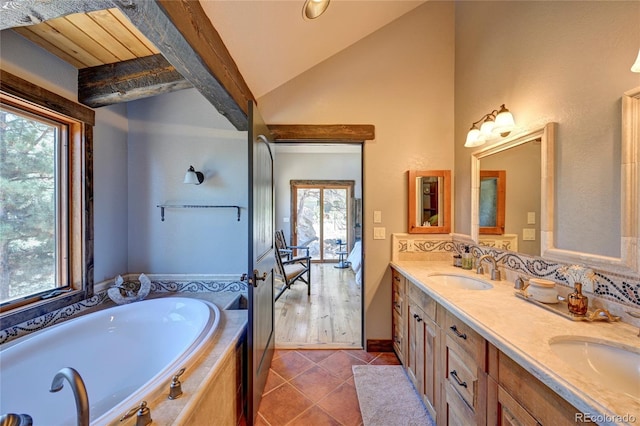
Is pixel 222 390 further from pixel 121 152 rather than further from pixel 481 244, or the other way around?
pixel 121 152

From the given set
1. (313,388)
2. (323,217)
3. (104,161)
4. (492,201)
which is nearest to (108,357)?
(313,388)

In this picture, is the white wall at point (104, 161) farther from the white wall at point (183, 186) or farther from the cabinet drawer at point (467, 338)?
the cabinet drawer at point (467, 338)

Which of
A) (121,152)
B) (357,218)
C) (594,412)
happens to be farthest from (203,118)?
(357,218)

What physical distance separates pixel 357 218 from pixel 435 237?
161 inches

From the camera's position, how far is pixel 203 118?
233 centimetres

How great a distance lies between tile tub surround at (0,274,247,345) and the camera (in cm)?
138

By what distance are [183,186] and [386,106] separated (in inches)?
85.5

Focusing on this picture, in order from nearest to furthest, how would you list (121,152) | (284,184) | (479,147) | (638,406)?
(638,406), (479,147), (121,152), (284,184)

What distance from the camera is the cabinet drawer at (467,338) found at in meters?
1.02

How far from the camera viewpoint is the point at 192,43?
3.54 ft

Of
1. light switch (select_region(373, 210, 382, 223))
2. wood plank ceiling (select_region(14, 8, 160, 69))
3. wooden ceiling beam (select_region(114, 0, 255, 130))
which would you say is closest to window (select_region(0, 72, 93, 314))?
wood plank ceiling (select_region(14, 8, 160, 69))

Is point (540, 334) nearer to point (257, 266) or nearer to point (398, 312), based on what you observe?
point (398, 312)

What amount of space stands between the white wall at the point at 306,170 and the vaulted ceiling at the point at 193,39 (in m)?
3.93

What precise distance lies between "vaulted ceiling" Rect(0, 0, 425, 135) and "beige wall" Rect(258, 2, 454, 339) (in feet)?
0.48
